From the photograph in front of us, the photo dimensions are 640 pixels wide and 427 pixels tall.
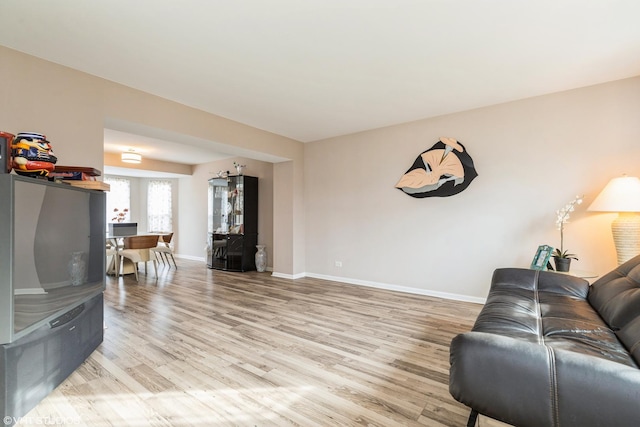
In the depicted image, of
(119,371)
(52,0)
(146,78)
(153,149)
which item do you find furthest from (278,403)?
(153,149)

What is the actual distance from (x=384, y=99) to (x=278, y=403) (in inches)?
132

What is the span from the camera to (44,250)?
6.03ft

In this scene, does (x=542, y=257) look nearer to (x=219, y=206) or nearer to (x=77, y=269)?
(x=77, y=269)

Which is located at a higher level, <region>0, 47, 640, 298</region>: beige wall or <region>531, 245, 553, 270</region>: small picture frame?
<region>0, 47, 640, 298</region>: beige wall

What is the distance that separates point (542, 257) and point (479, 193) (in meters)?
1.08

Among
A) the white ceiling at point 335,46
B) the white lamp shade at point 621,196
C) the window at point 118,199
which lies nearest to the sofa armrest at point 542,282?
the white lamp shade at point 621,196

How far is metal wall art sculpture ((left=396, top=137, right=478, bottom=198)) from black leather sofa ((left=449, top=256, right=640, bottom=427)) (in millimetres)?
2330

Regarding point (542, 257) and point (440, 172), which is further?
point (440, 172)

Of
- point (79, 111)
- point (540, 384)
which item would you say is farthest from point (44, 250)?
point (540, 384)

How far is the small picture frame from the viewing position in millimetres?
3094

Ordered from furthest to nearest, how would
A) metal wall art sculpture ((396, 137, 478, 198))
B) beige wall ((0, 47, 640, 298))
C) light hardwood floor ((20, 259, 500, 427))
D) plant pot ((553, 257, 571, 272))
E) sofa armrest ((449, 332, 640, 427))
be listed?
metal wall art sculpture ((396, 137, 478, 198)), plant pot ((553, 257, 571, 272)), beige wall ((0, 47, 640, 298)), light hardwood floor ((20, 259, 500, 427)), sofa armrest ((449, 332, 640, 427))

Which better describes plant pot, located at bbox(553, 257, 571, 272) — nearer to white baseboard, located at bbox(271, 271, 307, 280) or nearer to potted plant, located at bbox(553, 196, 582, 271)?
potted plant, located at bbox(553, 196, 582, 271)

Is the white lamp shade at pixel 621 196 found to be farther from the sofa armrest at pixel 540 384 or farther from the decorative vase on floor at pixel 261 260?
the decorative vase on floor at pixel 261 260

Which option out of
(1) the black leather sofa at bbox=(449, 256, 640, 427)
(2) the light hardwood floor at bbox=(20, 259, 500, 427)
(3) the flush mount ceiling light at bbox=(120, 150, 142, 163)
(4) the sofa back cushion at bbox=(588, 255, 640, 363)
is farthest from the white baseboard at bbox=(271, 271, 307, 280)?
(4) the sofa back cushion at bbox=(588, 255, 640, 363)
